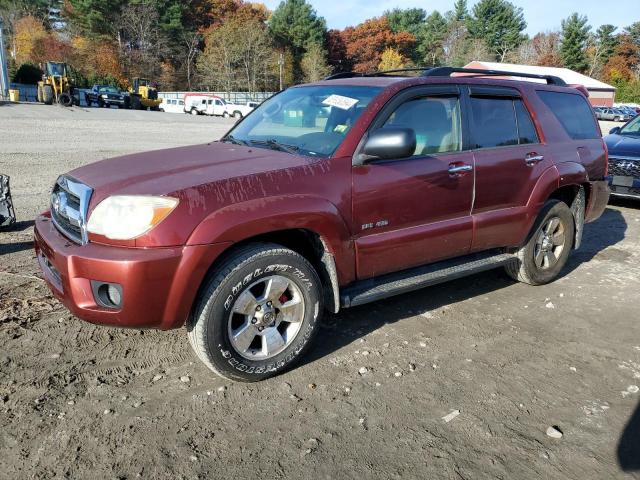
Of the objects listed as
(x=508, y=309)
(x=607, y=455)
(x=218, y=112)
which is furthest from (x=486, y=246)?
(x=218, y=112)

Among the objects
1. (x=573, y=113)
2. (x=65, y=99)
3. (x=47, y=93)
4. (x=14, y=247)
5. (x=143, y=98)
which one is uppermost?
(x=47, y=93)

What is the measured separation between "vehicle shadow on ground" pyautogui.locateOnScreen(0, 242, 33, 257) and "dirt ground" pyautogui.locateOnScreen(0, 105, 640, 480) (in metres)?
0.79

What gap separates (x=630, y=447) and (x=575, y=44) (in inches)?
4020

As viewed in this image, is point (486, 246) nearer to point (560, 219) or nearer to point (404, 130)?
point (560, 219)

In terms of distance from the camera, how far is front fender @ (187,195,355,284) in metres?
2.84

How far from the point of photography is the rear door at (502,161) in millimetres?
4129

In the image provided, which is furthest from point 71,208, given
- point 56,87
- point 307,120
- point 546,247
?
point 56,87

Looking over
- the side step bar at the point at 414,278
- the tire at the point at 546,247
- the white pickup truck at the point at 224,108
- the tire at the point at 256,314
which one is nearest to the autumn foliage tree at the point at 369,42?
the white pickup truck at the point at 224,108

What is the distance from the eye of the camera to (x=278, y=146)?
3.70 metres

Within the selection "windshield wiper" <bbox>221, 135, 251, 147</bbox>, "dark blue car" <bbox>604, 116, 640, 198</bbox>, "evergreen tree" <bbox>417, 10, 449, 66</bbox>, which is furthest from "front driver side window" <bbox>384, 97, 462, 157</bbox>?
"evergreen tree" <bbox>417, 10, 449, 66</bbox>

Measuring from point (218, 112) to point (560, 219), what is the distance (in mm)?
40259

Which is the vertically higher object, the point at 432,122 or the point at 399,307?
the point at 432,122

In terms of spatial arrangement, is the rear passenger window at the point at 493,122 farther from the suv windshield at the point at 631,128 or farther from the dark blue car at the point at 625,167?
the suv windshield at the point at 631,128

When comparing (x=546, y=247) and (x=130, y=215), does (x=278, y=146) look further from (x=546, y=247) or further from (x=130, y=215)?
(x=546, y=247)
